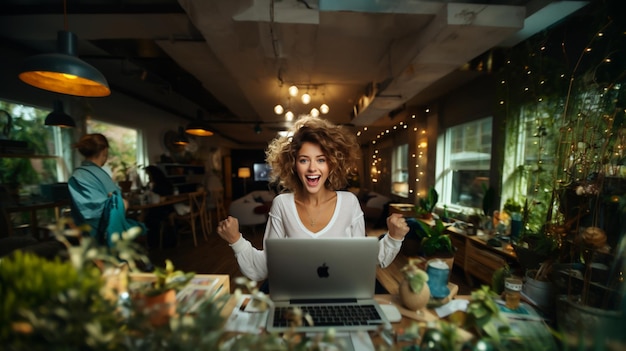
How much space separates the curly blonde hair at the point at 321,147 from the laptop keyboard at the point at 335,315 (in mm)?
884

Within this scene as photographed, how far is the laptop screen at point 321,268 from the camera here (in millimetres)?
810

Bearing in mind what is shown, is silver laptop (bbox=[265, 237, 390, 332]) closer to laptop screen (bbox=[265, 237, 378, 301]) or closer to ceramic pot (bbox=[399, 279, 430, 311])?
laptop screen (bbox=[265, 237, 378, 301])

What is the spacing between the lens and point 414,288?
2.73 ft

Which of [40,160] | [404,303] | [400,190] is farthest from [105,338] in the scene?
[400,190]

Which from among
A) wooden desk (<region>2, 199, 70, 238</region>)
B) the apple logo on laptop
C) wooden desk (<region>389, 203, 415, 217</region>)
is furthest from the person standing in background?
wooden desk (<region>389, 203, 415, 217</region>)

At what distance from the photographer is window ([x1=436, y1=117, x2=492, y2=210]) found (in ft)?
11.6

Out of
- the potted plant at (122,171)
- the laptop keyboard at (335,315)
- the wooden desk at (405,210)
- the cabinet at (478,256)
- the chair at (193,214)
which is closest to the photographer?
the laptop keyboard at (335,315)

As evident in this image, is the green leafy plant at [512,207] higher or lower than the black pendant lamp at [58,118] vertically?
lower

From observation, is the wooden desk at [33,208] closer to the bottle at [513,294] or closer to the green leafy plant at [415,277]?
the green leafy plant at [415,277]

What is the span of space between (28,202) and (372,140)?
9368mm

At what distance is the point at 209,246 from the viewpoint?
4.12m

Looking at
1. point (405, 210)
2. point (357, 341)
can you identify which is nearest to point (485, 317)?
point (357, 341)

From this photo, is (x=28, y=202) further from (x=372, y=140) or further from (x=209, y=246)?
(x=372, y=140)

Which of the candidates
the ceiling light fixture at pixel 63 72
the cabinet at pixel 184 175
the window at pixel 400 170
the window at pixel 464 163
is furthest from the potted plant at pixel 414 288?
the cabinet at pixel 184 175
